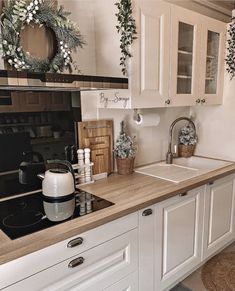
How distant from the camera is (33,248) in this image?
1.01 m

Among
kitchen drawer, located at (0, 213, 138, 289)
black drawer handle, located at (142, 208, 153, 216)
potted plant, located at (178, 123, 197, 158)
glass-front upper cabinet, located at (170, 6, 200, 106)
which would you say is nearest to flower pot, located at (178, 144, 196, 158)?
potted plant, located at (178, 123, 197, 158)

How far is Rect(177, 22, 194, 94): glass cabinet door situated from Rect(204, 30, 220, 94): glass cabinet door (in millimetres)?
238

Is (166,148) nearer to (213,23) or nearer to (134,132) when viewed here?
(134,132)

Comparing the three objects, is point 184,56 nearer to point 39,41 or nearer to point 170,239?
point 39,41

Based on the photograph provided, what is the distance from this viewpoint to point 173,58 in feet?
5.96

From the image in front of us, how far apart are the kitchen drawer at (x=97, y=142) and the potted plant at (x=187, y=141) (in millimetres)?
876

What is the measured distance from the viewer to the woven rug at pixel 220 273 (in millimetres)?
1902

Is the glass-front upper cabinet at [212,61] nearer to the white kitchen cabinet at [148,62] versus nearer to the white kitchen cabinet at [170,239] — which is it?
the white kitchen cabinet at [148,62]

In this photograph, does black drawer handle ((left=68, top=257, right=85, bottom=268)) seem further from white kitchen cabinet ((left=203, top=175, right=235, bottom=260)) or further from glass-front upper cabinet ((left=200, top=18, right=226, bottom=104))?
glass-front upper cabinet ((left=200, top=18, right=226, bottom=104))

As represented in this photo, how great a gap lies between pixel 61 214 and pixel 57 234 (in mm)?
184

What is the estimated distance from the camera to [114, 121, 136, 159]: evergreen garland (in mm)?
1909

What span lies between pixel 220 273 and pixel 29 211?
5.26ft

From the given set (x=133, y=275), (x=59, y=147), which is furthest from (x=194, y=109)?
(x=133, y=275)

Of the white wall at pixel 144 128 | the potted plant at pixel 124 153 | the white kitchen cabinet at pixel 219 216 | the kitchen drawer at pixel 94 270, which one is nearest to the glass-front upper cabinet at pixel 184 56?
the white wall at pixel 144 128
